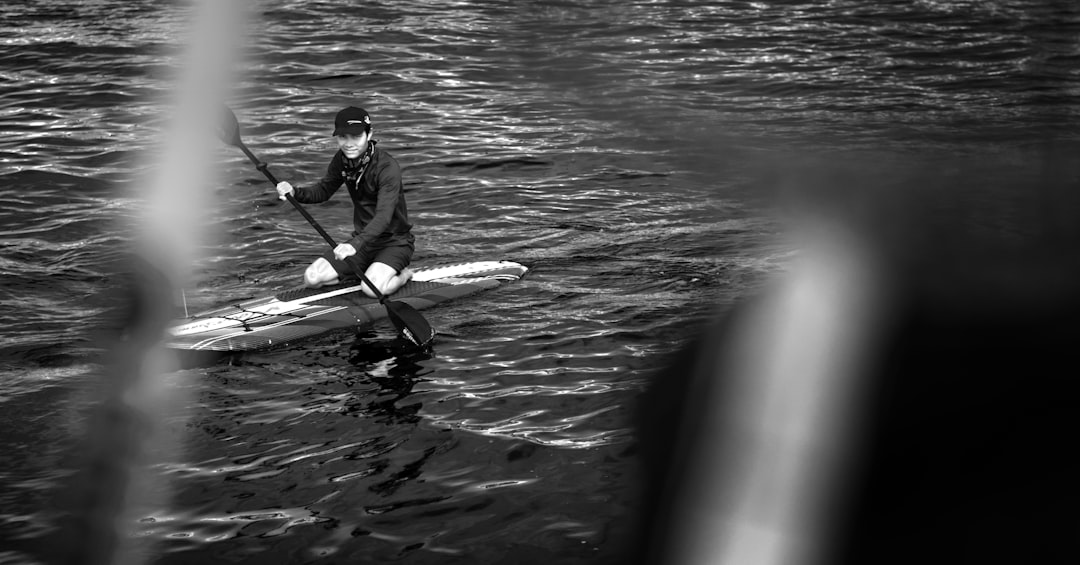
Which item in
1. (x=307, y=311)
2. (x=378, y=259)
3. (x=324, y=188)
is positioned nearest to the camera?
(x=307, y=311)

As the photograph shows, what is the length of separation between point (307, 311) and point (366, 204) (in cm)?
106

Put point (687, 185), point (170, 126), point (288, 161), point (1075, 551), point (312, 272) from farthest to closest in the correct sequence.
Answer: point (170, 126), point (288, 161), point (687, 185), point (312, 272), point (1075, 551)

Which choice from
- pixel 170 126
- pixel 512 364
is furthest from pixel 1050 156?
pixel 170 126

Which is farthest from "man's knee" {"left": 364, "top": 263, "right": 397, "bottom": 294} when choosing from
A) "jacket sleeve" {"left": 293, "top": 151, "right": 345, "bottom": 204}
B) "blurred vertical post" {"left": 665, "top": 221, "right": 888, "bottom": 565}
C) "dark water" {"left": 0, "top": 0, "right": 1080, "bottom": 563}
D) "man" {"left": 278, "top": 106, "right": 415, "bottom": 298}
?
"blurred vertical post" {"left": 665, "top": 221, "right": 888, "bottom": 565}

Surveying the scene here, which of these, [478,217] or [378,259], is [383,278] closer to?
[378,259]

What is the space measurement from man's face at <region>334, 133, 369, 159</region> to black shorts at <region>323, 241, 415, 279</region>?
883 millimetres

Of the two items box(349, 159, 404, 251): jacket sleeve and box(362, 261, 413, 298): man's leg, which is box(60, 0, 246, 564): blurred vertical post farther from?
box(362, 261, 413, 298): man's leg

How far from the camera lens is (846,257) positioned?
1.71 metres

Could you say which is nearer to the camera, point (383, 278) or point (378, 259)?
point (383, 278)

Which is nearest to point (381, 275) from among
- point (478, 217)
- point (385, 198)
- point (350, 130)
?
point (385, 198)

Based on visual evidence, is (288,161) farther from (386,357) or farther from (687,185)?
(386,357)

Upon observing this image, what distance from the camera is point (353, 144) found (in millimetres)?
8578

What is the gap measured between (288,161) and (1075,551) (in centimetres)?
1442

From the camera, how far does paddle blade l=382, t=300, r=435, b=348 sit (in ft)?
27.0
